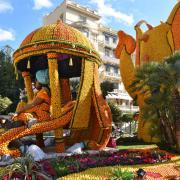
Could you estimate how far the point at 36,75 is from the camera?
1434 cm

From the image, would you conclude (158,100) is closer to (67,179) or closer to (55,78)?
(55,78)

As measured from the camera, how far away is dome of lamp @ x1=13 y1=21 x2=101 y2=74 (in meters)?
12.7

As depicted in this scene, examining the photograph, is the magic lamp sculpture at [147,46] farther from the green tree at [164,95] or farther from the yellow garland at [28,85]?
the yellow garland at [28,85]

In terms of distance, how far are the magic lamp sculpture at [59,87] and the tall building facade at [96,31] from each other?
28.0 m

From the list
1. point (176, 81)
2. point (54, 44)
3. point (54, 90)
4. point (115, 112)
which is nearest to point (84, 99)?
point (54, 90)

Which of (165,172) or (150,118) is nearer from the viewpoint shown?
(165,172)

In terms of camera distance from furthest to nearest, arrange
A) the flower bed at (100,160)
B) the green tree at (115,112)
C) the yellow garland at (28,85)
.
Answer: the green tree at (115,112) → the yellow garland at (28,85) → the flower bed at (100,160)

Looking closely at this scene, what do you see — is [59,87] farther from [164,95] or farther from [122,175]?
[122,175]

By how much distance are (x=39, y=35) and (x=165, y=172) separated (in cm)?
674

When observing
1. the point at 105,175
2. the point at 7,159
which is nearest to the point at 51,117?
the point at 7,159

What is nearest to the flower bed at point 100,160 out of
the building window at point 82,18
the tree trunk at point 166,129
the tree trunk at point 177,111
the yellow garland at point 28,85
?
the tree trunk at point 177,111

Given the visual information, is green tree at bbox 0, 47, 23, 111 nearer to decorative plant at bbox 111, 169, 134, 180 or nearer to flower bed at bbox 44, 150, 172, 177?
flower bed at bbox 44, 150, 172, 177

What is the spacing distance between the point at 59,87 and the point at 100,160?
3687mm

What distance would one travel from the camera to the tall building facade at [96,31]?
4562 centimetres
